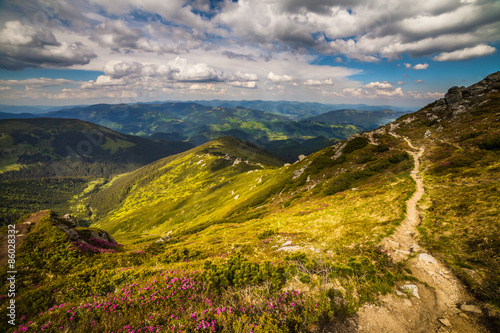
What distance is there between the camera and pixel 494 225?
46.6 feet

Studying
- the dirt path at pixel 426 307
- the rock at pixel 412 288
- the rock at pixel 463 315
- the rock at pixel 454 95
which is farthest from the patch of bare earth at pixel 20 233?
the rock at pixel 454 95

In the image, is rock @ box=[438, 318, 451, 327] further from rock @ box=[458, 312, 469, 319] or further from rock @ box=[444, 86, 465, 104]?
rock @ box=[444, 86, 465, 104]

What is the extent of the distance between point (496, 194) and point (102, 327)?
33256 mm

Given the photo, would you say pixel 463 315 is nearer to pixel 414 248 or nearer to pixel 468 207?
pixel 414 248

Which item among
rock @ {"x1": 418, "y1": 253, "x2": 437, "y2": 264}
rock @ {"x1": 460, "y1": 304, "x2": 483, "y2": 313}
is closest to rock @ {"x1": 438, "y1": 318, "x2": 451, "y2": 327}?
rock @ {"x1": 460, "y1": 304, "x2": 483, "y2": 313}

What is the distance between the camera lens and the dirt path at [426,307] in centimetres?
807

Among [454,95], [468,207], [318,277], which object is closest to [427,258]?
[318,277]

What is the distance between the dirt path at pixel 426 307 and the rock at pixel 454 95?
112858 mm

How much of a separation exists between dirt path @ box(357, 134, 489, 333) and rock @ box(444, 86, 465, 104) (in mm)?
112858

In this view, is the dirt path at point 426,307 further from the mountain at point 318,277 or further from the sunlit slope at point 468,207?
the sunlit slope at point 468,207

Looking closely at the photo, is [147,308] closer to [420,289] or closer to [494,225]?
[420,289]

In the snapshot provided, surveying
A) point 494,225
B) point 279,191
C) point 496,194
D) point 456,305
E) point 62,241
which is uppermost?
point 496,194

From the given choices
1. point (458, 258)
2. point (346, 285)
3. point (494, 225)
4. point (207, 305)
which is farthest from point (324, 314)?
point (494, 225)

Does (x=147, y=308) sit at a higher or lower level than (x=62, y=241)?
higher
